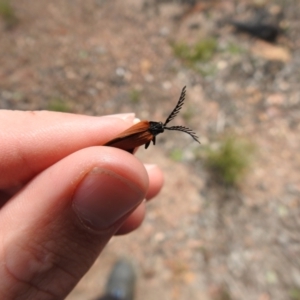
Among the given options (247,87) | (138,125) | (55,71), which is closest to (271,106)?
(247,87)

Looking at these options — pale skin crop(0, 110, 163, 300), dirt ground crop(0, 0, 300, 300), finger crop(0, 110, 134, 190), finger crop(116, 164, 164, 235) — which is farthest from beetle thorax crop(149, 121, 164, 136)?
dirt ground crop(0, 0, 300, 300)

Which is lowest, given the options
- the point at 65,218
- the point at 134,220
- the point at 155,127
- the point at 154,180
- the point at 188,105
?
the point at 188,105

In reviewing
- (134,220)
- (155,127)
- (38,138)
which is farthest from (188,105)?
(155,127)

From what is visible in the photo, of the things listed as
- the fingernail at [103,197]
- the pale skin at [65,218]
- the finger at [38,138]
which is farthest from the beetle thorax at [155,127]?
the finger at [38,138]

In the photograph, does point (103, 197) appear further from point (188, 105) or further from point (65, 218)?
point (188, 105)

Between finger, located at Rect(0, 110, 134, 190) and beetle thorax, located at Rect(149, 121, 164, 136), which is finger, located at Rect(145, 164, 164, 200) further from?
beetle thorax, located at Rect(149, 121, 164, 136)

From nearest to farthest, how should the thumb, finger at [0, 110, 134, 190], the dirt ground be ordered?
1. the thumb
2. finger at [0, 110, 134, 190]
3. the dirt ground

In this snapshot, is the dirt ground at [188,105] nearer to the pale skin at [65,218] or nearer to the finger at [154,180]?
the finger at [154,180]
